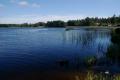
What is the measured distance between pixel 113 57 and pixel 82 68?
6022mm

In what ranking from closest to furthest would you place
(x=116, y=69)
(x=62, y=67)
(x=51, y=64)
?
(x=116, y=69)
(x=62, y=67)
(x=51, y=64)

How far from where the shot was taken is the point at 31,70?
752 inches

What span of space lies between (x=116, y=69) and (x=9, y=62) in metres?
12.4

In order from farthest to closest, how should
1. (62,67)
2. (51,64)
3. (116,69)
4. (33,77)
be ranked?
(51,64) → (62,67) → (116,69) → (33,77)

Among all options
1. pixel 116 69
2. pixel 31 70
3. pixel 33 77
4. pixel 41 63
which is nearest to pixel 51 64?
pixel 41 63

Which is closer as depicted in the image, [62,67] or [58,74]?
[58,74]

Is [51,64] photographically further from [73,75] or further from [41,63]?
[73,75]

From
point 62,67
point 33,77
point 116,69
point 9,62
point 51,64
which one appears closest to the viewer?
point 33,77

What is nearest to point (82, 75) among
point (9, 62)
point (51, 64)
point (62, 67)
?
point (62, 67)

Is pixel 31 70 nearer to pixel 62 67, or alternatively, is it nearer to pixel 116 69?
pixel 62 67

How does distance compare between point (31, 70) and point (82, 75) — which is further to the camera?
point (31, 70)

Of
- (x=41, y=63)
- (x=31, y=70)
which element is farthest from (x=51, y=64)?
(x=31, y=70)

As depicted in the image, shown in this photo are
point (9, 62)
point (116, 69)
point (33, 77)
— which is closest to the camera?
point (33, 77)

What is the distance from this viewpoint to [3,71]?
18.9m
